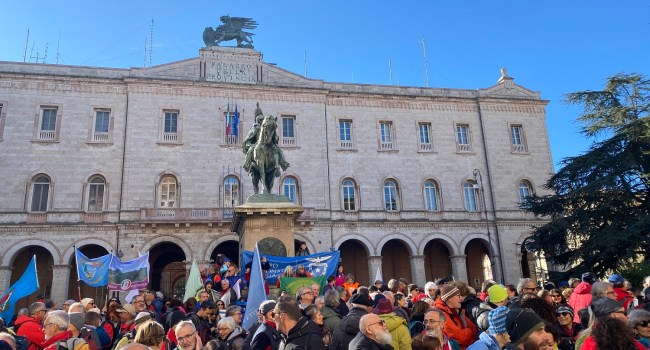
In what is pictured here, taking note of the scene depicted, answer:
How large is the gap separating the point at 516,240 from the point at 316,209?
13.3m

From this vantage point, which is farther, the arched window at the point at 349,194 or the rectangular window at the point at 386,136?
the rectangular window at the point at 386,136

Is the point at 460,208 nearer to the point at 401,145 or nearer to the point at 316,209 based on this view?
the point at 401,145

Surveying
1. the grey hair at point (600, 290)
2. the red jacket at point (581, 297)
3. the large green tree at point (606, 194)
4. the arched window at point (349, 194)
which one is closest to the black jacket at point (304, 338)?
the grey hair at point (600, 290)

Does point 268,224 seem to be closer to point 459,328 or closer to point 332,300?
point 332,300

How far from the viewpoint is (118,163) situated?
89.2 feet

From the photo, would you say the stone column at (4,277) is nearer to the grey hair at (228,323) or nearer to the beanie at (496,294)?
the grey hair at (228,323)

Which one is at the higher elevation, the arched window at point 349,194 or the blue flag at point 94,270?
the arched window at point 349,194

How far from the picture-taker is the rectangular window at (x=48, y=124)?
88.3 ft

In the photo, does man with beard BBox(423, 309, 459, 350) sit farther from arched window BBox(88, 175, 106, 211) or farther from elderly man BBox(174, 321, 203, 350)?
arched window BBox(88, 175, 106, 211)

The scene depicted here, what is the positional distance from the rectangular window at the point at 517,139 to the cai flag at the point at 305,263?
2463cm

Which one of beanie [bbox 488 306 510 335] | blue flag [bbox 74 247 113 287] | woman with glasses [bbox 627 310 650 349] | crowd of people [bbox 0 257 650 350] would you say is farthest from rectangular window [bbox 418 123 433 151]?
beanie [bbox 488 306 510 335]

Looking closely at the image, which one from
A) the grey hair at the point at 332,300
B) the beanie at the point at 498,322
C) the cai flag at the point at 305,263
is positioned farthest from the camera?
the cai flag at the point at 305,263

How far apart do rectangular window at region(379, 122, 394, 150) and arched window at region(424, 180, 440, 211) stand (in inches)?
138

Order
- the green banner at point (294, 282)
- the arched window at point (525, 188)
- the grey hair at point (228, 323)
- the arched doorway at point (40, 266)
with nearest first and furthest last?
the grey hair at point (228, 323)
the green banner at point (294, 282)
the arched doorway at point (40, 266)
the arched window at point (525, 188)
